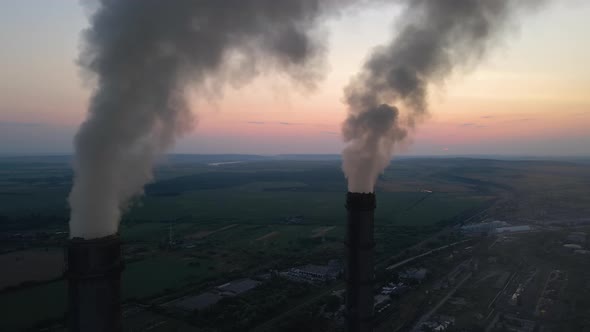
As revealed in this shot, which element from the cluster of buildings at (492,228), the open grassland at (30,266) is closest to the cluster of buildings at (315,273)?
the open grassland at (30,266)

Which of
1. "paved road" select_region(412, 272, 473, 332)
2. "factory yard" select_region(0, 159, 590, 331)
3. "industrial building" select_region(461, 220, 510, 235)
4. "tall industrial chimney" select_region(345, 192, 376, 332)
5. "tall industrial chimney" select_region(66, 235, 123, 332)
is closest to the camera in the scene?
"tall industrial chimney" select_region(66, 235, 123, 332)

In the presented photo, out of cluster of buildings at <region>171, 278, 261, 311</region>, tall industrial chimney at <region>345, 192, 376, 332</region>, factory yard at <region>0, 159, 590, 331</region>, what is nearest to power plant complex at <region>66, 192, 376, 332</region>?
tall industrial chimney at <region>345, 192, 376, 332</region>

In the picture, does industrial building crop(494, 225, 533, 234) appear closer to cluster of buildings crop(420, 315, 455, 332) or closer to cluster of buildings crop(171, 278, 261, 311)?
cluster of buildings crop(420, 315, 455, 332)

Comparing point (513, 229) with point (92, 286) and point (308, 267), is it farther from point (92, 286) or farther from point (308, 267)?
point (92, 286)

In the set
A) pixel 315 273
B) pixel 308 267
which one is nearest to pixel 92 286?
pixel 315 273

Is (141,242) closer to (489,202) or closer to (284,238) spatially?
(284,238)

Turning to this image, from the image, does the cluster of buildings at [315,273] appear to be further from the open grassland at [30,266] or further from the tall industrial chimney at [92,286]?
the tall industrial chimney at [92,286]
